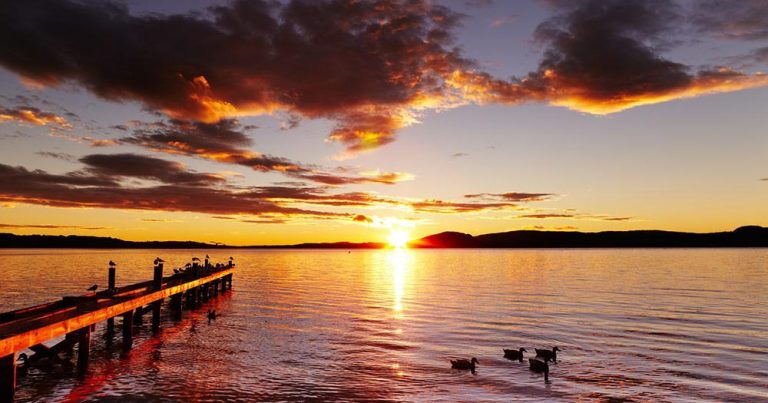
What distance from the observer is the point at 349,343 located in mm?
23188

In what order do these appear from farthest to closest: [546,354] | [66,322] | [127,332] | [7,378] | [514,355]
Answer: [127,332]
[514,355]
[546,354]
[66,322]
[7,378]

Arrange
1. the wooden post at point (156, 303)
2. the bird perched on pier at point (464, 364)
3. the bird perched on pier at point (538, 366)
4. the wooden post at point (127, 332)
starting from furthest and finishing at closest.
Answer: the wooden post at point (156, 303) < the wooden post at point (127, 332) < the bird perched on pier at point (464, 364) < the bird perched on pier at point (538, 366)

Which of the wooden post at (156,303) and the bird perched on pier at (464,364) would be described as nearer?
the bird perched on pier at (464,364)

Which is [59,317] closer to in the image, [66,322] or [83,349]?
[66,322]

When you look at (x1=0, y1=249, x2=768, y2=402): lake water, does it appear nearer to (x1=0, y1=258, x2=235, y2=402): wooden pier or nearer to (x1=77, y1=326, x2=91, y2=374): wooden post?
(x1=77, y1=326, x2=91, y2=374): wooden post

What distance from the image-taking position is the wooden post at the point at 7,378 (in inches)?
476

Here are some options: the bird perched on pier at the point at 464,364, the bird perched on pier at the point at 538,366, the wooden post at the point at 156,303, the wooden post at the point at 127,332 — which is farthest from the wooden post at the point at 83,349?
the bird perched on pier at the point at 538,366

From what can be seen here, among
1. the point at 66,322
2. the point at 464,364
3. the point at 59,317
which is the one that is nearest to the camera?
the point at 66,322

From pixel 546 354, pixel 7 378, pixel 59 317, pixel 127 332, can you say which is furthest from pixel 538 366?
pixel 127 332

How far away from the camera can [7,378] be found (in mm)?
12195

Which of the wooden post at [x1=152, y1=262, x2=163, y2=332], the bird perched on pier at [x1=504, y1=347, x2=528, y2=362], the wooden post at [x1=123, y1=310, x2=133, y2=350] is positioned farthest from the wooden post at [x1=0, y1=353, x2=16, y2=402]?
the bird perched on pier at [x1=504, y1=347, x2=528, y2=362]

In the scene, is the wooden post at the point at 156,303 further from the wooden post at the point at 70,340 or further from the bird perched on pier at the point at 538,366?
the bird perched on pier at the point at 538,366

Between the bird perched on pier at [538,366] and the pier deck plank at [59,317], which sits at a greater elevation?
the pier deck plank at [59,317]

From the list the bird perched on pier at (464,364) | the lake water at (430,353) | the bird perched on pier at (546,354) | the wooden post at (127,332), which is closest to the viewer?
the lake water at (430,353)
